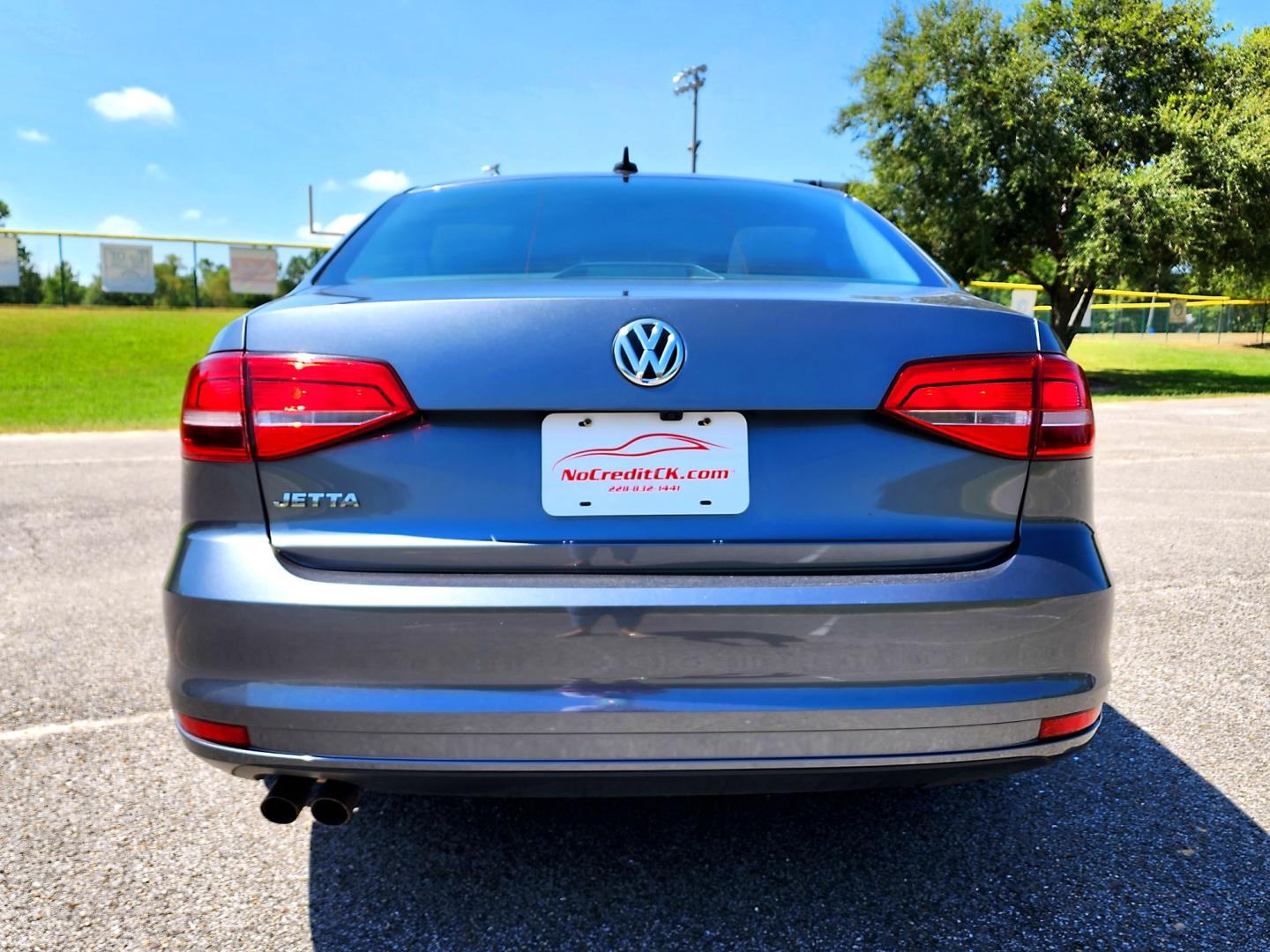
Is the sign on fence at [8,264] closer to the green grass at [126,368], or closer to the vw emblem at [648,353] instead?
the green grass at [126,368]

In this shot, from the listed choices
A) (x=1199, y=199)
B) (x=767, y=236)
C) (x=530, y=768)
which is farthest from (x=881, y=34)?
(x=530, y=768)

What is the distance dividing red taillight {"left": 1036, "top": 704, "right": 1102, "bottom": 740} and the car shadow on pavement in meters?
0.45

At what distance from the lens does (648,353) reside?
66.5 inches

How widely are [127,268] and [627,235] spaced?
107 feet

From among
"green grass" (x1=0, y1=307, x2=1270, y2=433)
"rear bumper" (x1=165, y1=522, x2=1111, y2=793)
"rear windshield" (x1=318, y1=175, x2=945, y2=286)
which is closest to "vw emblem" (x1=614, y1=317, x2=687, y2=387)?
"rear bumper" (x1=165, y1=522, x2=1111, y2=793)

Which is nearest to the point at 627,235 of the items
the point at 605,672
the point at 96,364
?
the point at 605,672

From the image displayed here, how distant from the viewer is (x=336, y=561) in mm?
1722

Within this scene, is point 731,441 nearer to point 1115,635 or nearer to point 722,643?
point 722,643

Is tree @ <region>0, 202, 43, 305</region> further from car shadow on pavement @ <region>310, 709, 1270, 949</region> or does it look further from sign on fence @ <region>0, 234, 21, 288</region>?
car shadow on pavement @ <region>310, 709, 1270, 949</region>

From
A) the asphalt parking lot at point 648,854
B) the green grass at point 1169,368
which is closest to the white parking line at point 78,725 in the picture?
the asphalt parking lot at point 648,854

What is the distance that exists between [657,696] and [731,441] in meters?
0.45

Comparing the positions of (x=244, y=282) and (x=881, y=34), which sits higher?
(x=881, y=34)

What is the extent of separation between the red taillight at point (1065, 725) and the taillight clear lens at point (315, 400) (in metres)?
1.26

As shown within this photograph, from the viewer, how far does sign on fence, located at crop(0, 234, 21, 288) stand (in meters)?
29.4
